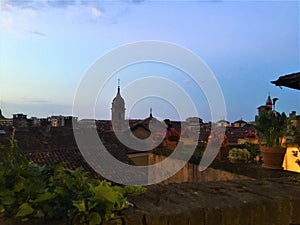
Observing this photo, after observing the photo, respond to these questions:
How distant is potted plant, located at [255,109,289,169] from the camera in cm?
335

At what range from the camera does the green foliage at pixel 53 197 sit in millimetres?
1160

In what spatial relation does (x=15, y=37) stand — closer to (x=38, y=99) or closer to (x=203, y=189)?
(x=38, y=99)

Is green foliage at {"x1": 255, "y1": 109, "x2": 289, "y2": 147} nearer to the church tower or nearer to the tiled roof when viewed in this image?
the church tower

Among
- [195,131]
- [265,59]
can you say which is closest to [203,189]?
[195,131]

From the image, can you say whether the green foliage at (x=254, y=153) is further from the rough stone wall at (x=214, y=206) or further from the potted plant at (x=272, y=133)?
the rough stone wall at (x=214, y=206)

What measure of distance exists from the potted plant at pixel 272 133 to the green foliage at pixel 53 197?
2.41m

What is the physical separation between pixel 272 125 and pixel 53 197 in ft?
8.64

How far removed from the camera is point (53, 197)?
1173 millimetres

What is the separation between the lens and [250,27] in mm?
8164

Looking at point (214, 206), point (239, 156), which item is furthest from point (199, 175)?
point (214, 206)

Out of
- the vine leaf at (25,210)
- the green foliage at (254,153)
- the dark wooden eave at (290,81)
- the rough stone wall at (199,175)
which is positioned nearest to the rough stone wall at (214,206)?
the vine leaf at (25,210)

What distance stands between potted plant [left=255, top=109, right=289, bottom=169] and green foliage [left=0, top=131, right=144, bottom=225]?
2413 mm

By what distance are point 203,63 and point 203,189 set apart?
352 cm

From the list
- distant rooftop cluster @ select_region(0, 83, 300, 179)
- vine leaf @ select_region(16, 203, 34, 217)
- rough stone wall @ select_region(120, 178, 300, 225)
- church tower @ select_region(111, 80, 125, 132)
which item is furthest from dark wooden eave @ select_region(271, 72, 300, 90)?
vine leaf @ select_region(16, 203, 34, 217)
